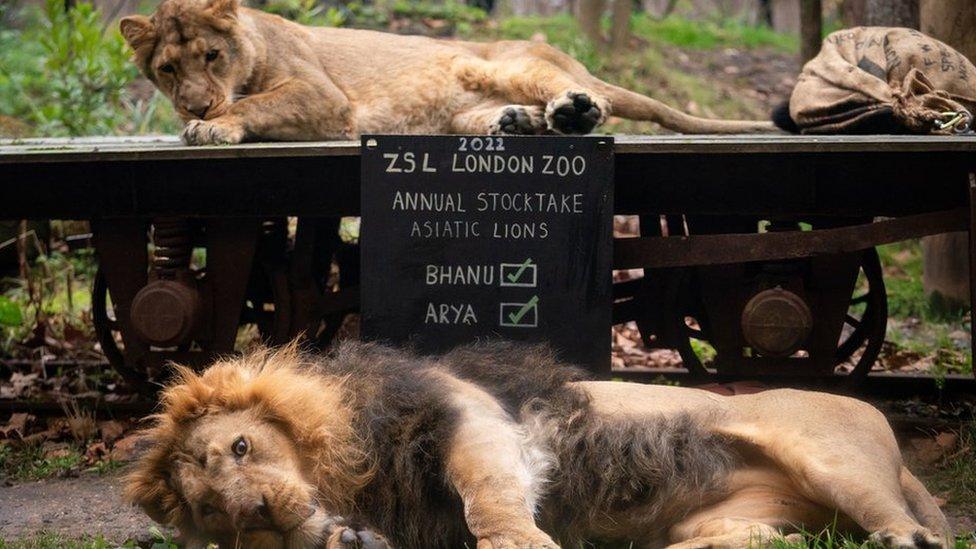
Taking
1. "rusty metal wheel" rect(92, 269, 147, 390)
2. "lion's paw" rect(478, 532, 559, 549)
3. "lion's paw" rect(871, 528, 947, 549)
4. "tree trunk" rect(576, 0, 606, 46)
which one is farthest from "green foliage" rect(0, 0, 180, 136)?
"lion's paw" rect(871, 528, 947, 549)

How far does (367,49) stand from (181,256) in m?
1.85

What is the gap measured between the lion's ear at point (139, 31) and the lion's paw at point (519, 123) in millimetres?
1839

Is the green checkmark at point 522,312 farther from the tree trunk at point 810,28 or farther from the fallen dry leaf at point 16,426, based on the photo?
the tree trunk at point 810,28

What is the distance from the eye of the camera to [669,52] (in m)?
15.5

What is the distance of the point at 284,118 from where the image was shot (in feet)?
19.9

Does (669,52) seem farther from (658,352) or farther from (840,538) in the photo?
(840,538)

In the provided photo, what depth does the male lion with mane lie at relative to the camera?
11.5 ft

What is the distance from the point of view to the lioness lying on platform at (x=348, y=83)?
5.88 meters

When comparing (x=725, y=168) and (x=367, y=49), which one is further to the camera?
(x=367, y=49)

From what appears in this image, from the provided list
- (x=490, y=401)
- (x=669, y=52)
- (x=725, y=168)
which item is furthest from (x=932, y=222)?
(x=669, y=52)

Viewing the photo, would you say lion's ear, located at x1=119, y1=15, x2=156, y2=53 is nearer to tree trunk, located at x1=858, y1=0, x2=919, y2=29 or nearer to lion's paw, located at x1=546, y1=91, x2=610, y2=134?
lion's paw, located at x1=546, y1=91, x2=610, y2=134

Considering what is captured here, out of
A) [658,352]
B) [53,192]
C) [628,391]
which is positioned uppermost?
[53,192]

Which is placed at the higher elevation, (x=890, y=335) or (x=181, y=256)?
(x=181, y=256)

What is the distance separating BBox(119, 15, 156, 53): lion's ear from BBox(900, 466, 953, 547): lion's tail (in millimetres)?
4223
